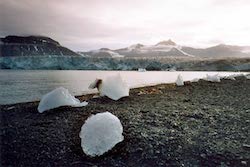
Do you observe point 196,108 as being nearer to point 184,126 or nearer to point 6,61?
point 184,126

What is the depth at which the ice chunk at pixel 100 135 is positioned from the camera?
200 inches

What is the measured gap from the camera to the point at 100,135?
5.29m

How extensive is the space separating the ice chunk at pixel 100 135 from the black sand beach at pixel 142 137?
0.36ft

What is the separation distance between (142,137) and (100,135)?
86cm

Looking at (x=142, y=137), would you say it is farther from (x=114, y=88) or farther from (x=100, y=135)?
(x=114, y=88)

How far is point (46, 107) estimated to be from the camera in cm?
812

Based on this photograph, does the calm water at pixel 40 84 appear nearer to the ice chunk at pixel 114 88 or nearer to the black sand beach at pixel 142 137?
the ice chunk at pixel 114 88

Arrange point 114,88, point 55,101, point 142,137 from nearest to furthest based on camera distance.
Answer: point 142,137
point 55,101
point 114,88

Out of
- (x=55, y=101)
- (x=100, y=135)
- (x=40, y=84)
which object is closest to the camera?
(x=100, y=135)

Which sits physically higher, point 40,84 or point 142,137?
point 142,137

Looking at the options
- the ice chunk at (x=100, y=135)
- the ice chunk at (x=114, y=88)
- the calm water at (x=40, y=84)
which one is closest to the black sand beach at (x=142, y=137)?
the ice chunk at (x=100, y=135)

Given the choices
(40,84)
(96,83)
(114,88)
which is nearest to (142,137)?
(114,88)

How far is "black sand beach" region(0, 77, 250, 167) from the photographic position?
16.0ft

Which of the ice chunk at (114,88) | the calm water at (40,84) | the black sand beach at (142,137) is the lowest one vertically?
the calm water at (40,84)
